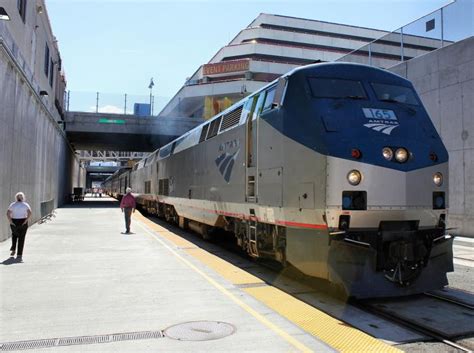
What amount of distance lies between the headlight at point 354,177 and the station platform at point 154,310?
1.81 m

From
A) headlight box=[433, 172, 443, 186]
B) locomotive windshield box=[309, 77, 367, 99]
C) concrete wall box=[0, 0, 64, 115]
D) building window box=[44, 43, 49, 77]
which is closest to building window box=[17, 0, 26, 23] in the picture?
concrete wall box=[0, 0, 64, 115]

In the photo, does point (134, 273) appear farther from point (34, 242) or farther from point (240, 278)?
point (34, 242)

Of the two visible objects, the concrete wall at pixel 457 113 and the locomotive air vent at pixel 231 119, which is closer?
the locomotive air vent at pixel 231 119

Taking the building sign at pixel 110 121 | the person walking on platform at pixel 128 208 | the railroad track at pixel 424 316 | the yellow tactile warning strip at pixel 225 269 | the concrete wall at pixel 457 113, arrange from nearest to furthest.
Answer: the railroad track at pixel 424 316
the yellow tactile warning strip at pixel 225 269
the concrete wall at pixel 457 113
the person walking on platform at pixel 128 208
the building sign at pixel 110 121

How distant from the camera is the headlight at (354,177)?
611cm

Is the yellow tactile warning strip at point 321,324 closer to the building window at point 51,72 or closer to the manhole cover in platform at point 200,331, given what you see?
the manhole cover in platform at point 200,331

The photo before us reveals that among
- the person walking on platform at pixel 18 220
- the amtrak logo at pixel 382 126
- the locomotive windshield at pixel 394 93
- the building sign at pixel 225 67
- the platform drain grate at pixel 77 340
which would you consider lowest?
the platform drain grate at pixel 77 340

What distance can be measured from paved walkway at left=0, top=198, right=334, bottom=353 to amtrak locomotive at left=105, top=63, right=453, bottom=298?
133cm

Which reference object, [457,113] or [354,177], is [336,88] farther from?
[457,113]

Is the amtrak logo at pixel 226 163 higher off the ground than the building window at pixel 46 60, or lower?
lower

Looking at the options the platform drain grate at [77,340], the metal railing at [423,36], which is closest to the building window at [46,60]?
the metal railing at [423,36]

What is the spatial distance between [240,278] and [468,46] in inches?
508

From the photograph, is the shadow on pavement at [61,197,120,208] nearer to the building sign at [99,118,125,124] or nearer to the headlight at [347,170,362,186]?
the building sign at [99,118,125,124]

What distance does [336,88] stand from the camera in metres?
7.09
